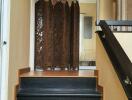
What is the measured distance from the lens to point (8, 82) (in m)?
2.78

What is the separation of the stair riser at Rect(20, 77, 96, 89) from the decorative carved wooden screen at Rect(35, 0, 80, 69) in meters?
1.71

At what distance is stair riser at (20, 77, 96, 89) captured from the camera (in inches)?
128

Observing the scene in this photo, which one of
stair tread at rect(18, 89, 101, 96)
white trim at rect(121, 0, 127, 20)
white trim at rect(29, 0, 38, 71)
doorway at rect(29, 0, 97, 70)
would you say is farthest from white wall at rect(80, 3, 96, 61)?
stair tread at rect(18, 89, 101, 96)

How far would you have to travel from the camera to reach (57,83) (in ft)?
10.7

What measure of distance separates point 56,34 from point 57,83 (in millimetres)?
2004

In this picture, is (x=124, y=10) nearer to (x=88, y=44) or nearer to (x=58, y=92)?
(x=88, y=44)

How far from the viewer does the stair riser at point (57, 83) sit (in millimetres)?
3240

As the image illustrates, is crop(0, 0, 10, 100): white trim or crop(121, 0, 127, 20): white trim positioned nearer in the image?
crop(0, 0, 10, 100): white trim

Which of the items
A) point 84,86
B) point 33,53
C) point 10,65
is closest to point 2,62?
point 10,65

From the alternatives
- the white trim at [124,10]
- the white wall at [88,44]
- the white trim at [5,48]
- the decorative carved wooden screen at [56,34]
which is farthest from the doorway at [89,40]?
the white trim at [5,48]

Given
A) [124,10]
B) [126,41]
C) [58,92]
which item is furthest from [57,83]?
[124,10]

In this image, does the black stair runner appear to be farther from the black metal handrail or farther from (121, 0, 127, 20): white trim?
(121, 0, 127, 20): white trim

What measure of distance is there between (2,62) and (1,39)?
0.24m

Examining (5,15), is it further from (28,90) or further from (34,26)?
(34,26)
